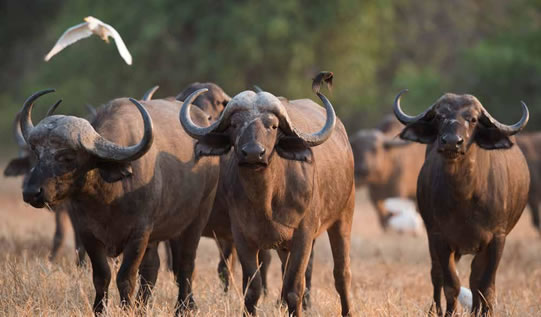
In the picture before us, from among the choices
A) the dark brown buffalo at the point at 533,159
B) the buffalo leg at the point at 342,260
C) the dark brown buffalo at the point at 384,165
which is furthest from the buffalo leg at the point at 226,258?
the dark brown buffalo at the point at 533,159

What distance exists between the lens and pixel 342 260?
8.04m

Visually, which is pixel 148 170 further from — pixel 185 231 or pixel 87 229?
pixel 185 231

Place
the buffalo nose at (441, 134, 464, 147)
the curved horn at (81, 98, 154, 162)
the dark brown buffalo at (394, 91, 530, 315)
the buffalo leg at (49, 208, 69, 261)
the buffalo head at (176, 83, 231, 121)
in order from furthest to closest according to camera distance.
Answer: the buffalo leg at (49, 208, 69, 261), the buffalo head at (176, 83, 231, 121), the dark brown buffalo at (394, 91, 530, 315), the buffalo nose at (441, 134, 464, 147), the curved horn at (81, 98, 154, 162)

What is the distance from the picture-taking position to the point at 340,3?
27.5 m

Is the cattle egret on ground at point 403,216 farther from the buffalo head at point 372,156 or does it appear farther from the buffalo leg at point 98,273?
the buffalo leg at point 98,273

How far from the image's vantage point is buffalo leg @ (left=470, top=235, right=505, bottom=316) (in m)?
7.76

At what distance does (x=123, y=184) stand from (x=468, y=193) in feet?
9.60

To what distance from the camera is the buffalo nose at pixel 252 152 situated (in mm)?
6293

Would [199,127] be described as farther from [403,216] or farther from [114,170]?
[403,216]

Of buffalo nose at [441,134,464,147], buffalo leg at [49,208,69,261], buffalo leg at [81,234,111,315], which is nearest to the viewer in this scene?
buffalo leg at [81,234,111,315]

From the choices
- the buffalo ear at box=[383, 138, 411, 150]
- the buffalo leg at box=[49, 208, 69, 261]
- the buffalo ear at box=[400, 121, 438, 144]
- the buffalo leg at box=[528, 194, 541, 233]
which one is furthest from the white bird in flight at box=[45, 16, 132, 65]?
the buffalo leg at box=[528, 194, 541, 233]

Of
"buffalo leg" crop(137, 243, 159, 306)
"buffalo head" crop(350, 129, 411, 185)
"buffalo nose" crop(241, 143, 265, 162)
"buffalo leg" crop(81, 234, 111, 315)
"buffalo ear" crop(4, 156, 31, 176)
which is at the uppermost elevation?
"buffalo nose" crop(241, 143, 265, 162)

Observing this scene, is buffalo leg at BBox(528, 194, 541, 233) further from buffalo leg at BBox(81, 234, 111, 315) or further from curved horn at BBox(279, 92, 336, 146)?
buffalo leg at BBox(81, 234, 111, 315)

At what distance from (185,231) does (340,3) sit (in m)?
20.2
